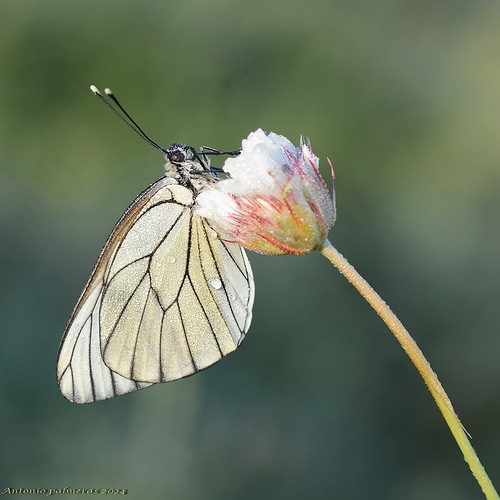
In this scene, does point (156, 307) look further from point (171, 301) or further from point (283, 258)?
point (283, 258)

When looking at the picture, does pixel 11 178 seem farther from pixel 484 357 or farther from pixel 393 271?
pixel 484 357

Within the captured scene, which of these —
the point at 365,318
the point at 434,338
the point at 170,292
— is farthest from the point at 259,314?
the point at 170,292

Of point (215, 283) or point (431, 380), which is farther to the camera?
point (215, 283)

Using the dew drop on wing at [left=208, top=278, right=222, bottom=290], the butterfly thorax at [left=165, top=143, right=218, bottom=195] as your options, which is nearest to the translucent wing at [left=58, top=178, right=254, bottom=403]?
the dew drop on wing at [left=208, top=278, right=222, bottom=290]

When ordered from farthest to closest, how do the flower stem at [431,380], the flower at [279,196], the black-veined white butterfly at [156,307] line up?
the black-veined white butterfly at [156,307]
the flower at [279,196]
the flower stem at [431,380]

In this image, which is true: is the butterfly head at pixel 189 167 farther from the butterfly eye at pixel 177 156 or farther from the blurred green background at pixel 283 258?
the blurred green background at pixel 283 258

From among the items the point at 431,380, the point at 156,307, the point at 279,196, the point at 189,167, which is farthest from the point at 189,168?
the point at 431,380

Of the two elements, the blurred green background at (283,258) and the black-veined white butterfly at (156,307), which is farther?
the blurred green background at (283,258)

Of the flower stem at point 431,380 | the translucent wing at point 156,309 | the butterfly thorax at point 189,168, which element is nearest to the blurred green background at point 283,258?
the translucent wing at point 156,309
